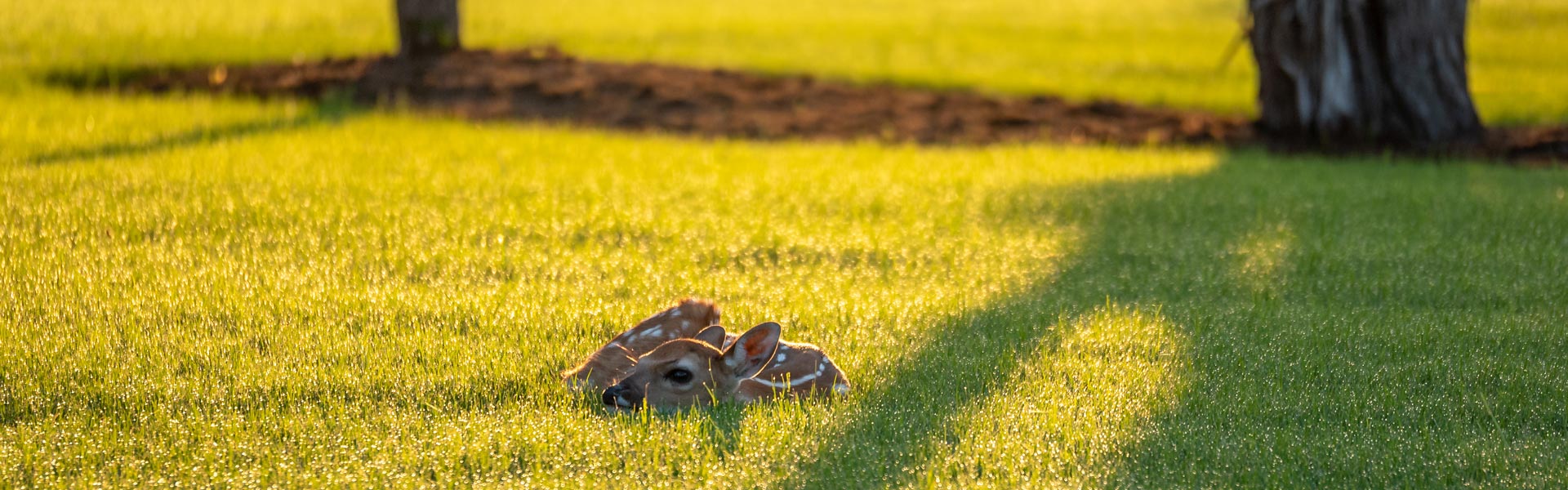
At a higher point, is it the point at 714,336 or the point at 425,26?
the point at 425,26

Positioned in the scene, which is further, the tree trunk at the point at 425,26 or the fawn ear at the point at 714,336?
the tree trunk at the point at 425,26

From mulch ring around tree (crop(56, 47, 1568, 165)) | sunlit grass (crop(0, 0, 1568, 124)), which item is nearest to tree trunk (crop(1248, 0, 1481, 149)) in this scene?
mulch ring around tree (crop(56, 47, 1568, 165))

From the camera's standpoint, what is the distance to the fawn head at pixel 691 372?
527cm

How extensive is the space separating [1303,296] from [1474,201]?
3634mm

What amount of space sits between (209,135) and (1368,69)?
10.1 m

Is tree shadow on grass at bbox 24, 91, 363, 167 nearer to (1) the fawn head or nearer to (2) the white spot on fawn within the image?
(1) the fawn head

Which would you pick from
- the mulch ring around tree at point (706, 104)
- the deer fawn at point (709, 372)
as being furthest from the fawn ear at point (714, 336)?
the mulch ring around tree at point (706, 104)

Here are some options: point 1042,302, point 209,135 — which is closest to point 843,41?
point 209,135

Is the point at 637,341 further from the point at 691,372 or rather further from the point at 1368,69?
the point at 1368,69

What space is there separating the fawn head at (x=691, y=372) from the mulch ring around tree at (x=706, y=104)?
8.66 metres

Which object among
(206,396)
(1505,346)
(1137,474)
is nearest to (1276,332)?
(1505,346)

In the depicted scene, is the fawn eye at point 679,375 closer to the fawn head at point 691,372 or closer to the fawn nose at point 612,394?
the fawn head at point 691,372

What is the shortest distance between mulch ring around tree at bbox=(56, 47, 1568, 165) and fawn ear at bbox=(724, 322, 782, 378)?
864 cm

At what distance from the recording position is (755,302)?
23.3 feet
